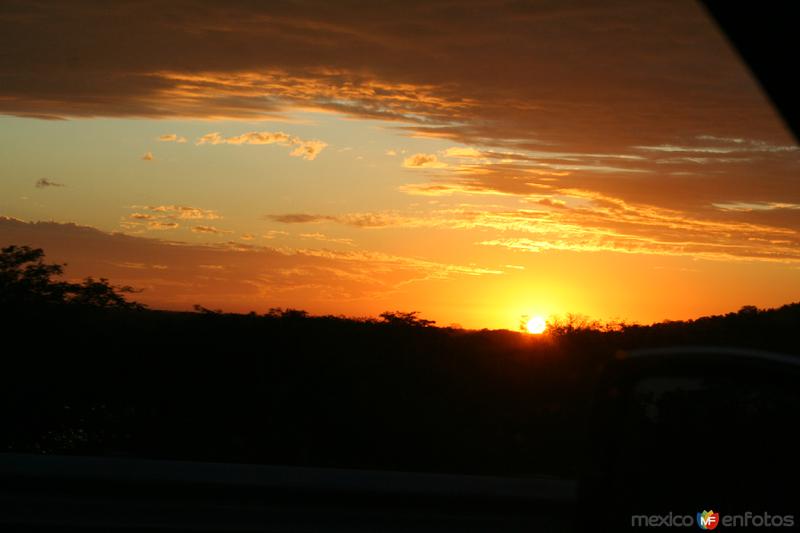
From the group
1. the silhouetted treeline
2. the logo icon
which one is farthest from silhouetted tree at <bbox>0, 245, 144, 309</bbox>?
the logo icon

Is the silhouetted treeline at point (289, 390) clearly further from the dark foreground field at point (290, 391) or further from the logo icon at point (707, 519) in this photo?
the logo icon at point (707, 519)

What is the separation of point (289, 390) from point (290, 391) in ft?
0.04

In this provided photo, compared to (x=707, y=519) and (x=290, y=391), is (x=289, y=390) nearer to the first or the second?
(x=290, y=391)

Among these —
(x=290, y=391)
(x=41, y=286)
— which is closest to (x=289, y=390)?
(x=290, y=391)

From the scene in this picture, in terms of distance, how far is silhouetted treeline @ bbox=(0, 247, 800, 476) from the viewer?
829 centimetres

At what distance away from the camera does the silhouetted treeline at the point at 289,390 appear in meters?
8.29

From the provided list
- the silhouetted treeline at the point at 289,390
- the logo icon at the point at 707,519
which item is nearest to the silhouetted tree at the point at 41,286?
the silhouetted treeline at the point at 289,390

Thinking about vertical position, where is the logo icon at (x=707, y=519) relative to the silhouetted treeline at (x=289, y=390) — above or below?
below

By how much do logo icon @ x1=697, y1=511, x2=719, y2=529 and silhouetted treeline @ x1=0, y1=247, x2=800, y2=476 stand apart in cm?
524

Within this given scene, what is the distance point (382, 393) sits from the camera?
871 cm

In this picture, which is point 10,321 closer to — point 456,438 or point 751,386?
point 456,438

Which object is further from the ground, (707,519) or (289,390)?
(289,390)

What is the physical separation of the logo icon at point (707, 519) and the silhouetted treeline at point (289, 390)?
524cm

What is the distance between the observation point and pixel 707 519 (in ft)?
8.38
